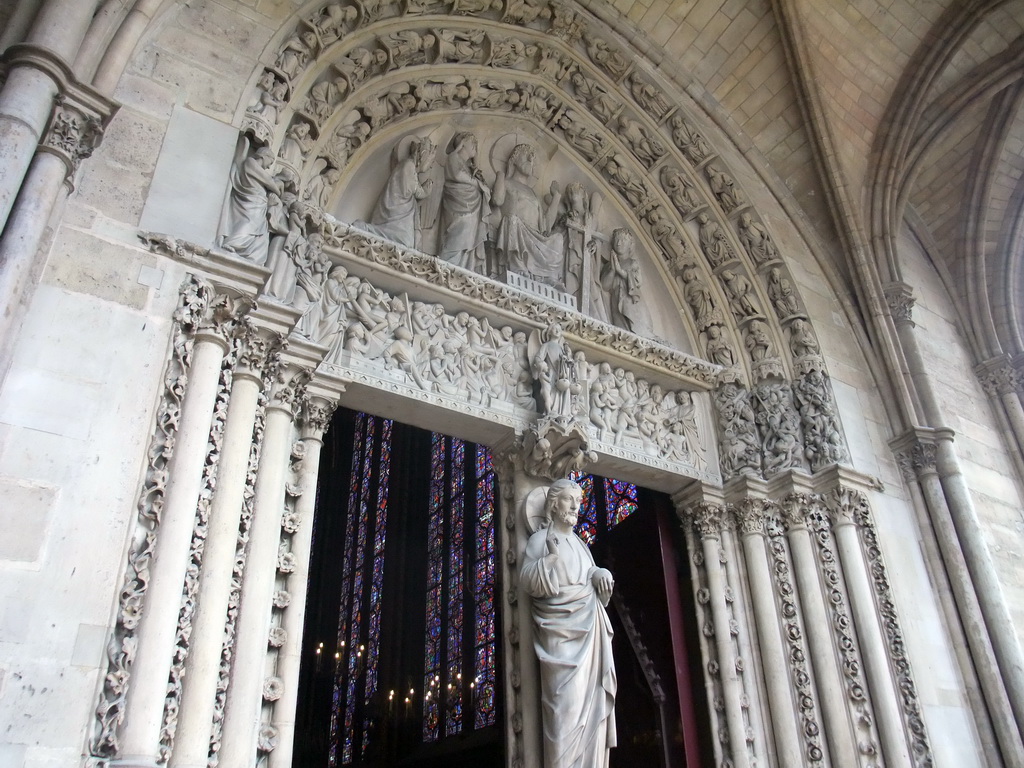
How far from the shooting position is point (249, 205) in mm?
4410

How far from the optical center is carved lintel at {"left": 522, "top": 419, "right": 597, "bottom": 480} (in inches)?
217

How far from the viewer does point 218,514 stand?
375 centimetres

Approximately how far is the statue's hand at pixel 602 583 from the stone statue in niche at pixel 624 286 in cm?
256

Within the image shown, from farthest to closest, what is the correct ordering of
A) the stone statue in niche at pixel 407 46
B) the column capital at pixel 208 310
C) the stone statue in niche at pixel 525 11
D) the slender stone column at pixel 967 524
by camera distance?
the stone statue in niche at pixel 525 11 → the stone statue in niche at pixel 407 46 → the slender stone column at pixel 967 524 → the column capital at pixel 208 310

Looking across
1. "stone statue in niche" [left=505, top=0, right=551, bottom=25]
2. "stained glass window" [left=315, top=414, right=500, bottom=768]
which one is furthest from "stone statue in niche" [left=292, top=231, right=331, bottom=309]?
"stained glass window" [left=315, top=414, right=500, bottom=768]

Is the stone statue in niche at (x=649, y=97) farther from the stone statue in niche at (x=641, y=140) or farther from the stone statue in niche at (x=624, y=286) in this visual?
the stone statue in niche at (x=624, y=286)

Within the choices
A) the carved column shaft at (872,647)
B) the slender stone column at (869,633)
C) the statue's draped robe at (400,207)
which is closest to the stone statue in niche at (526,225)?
the statue's draped robe at (400,207)

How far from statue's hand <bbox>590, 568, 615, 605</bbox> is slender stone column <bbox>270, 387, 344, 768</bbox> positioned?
1.71m

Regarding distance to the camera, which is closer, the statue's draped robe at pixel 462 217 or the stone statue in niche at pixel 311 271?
the stone statue in niche at pixel 311 271

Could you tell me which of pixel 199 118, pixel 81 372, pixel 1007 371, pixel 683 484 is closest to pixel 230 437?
pixel 81 372

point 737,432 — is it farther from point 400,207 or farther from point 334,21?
point 334,21

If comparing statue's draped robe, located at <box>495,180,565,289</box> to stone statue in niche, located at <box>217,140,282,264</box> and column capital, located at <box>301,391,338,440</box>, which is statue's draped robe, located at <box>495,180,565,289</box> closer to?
column capital, located at <box>301,391,338,440</box>

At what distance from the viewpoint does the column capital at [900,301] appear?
24.6 ft

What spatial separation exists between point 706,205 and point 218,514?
17.6 feet
